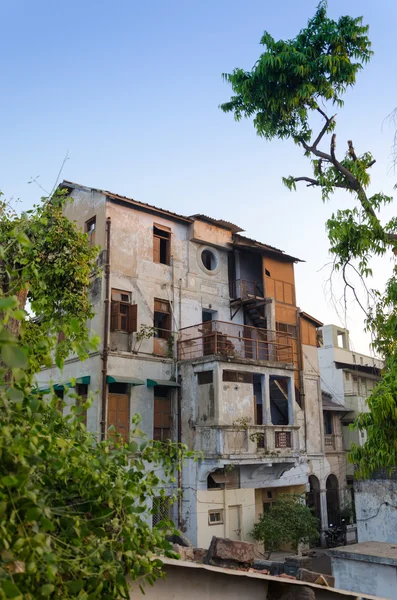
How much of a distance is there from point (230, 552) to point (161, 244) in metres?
17.1

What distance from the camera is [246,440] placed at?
2086cm

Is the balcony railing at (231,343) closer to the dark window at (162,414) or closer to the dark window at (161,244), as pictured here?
the dark window at (162,414)

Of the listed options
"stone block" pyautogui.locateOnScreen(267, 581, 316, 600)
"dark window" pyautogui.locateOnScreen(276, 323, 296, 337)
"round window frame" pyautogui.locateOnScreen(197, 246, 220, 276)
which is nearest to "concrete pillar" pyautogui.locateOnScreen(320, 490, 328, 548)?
"dark window" pyautogui.locateOnScreen(276, 323, 296, 337)

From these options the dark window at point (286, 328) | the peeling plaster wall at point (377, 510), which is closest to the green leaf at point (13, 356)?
the peeling plaster wall at point (377, 510)

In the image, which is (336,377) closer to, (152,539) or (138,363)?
(138,363)

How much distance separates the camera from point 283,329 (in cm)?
2562

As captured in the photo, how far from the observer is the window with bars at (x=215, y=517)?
20.6m

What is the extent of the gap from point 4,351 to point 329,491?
2925 centimetres

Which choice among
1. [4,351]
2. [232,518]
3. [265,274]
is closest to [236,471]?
[232,518]

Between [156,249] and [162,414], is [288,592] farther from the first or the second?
[156,249]

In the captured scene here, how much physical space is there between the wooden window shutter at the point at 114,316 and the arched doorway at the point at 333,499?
15.6 meters

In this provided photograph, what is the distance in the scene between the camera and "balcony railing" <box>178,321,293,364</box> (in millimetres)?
21656

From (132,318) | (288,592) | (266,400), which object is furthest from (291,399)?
(288,592)

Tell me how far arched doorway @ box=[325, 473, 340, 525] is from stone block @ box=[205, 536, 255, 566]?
22.6 metres
